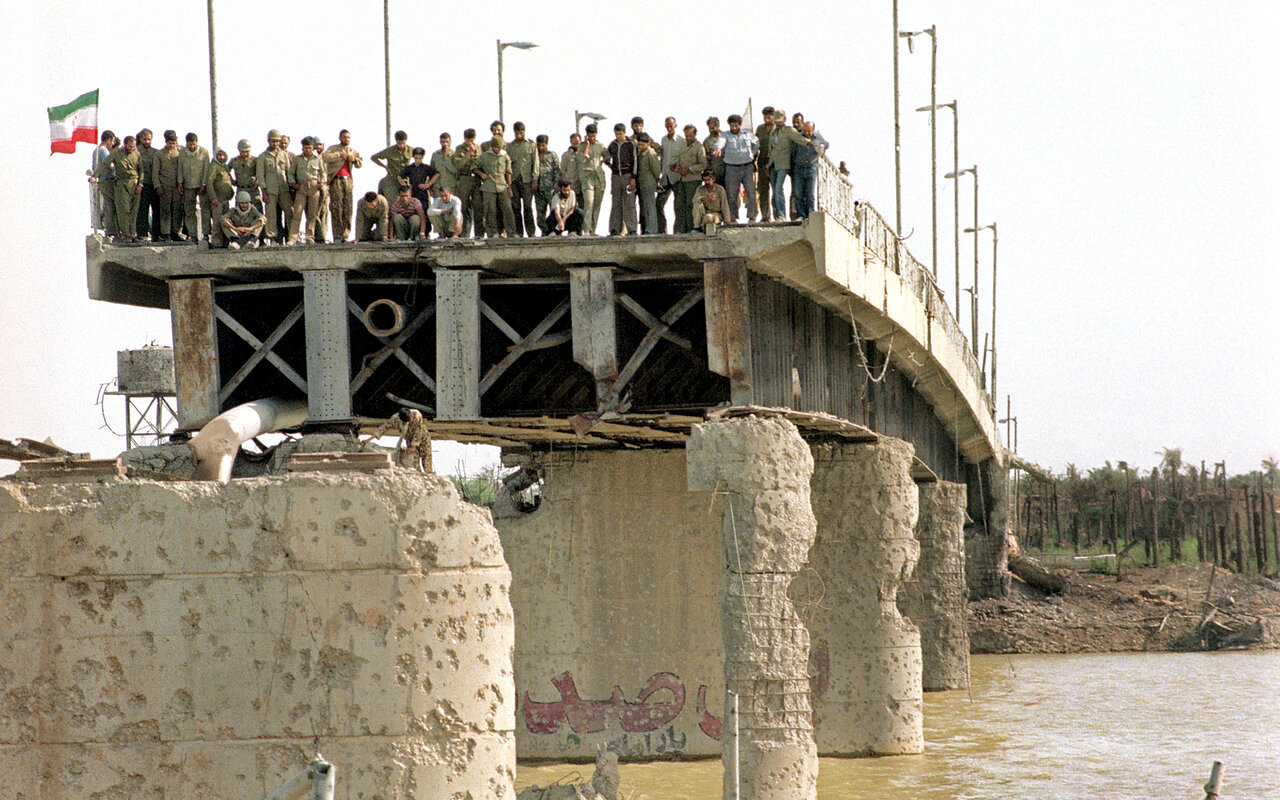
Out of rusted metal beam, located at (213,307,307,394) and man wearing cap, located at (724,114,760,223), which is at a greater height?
man wearing cap, located at (724,114,760,223)

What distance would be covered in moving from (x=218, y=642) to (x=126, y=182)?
39.1ft

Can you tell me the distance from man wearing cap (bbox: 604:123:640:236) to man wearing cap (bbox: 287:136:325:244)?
3.37 m

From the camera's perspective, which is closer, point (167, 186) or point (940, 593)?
point (167, 186)

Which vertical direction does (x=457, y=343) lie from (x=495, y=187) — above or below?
below

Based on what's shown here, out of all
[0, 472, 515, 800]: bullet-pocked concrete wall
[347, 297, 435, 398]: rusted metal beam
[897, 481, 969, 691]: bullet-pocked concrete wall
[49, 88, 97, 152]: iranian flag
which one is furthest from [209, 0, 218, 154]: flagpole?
[897, 481, 969, 691]: bullet-pocked concrete wall

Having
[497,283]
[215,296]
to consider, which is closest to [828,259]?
[497,283]

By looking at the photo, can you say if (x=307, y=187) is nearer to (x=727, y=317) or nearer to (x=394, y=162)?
(x=394, y=162)

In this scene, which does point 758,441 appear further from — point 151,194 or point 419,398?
point 151,194

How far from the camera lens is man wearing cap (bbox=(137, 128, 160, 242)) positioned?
1811 cm

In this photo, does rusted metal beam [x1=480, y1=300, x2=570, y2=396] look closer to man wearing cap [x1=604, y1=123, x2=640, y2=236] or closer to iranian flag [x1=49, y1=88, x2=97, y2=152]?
man wearing cap [x1=604, y1=123, x2=640, y2=236]

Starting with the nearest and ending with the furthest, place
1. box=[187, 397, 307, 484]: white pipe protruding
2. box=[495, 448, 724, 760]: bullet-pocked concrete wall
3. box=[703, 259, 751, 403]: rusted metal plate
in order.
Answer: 1. box=[187, 397, 307, 484]: white pipe protruding
2. box=[703, 259, 751, 403]: rusted metal plate
3. box=[495, 448, 724, 760]: bullet-pocked concrete wall

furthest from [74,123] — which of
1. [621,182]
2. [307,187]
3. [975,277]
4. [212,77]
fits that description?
[975,277]

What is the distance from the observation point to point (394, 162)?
18.4 meters

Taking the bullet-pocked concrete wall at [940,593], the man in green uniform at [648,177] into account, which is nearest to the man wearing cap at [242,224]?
the man in green uniform at [648,177]
